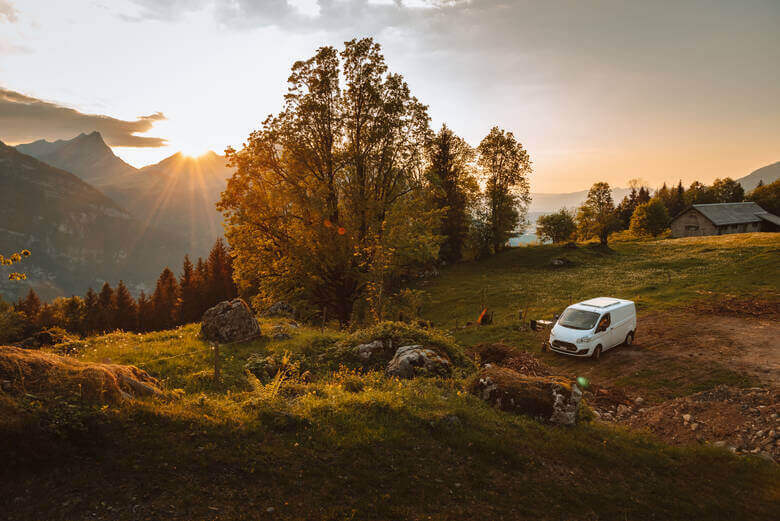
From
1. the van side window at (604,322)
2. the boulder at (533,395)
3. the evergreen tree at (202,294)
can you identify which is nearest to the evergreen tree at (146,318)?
the evergreen tree at (202,294)

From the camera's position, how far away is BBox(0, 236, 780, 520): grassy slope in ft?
18.4

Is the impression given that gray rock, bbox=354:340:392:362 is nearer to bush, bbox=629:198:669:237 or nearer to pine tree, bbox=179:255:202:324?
pine tree, bbox=179:255:202:324

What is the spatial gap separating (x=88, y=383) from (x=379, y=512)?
6.07 metres

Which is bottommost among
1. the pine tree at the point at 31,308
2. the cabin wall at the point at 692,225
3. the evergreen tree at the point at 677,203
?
the pine tree at the point at 31,308

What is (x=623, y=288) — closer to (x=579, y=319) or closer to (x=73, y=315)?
(x=579, y=319)

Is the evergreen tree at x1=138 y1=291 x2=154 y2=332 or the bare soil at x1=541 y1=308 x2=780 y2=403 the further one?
the evergreen tree at x1=138 y1=291 x2=154 y2=332

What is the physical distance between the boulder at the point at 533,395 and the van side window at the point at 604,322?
9.75m

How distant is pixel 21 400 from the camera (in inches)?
245

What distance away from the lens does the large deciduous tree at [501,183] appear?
2293 inches

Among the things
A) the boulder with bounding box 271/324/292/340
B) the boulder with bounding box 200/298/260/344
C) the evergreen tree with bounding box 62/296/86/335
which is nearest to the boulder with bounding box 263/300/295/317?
the boulder with bounding box 271/324/292/340

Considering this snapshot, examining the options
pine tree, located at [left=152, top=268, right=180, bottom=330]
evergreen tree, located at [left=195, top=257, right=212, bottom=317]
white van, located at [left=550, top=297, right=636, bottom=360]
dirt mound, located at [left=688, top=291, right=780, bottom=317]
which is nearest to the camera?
white van, located at [left=550, top=297, right=636, bottom=360]

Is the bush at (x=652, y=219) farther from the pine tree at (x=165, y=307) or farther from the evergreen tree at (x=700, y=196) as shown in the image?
the pine tree at (x=165, y=307)

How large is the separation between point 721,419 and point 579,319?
315 inches

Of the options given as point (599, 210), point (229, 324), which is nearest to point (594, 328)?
point (229, 324)
